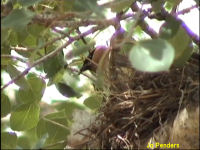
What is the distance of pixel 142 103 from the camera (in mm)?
1204

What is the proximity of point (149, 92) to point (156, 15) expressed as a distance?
8.3 inches

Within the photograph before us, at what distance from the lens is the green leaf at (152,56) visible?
31.4 inches

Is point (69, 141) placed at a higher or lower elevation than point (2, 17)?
lower

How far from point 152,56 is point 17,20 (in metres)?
0.29

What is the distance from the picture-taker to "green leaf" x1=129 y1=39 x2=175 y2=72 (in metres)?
0.80

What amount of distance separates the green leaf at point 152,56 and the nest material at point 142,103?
0.23 metres

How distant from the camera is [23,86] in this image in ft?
3.85

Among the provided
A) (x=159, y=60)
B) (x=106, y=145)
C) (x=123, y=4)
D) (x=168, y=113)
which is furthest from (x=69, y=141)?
(x=159, y=60)

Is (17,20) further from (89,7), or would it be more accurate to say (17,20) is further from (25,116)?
(25,116)

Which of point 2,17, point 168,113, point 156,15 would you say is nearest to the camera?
point 2,17

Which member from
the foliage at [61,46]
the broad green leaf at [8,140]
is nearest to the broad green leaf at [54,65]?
the foliage at [61,46]

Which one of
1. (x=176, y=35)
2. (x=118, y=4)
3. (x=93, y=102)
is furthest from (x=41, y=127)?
(x=176, y=35)

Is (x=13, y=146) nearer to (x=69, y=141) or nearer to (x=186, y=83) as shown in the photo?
(x=69, y=141)

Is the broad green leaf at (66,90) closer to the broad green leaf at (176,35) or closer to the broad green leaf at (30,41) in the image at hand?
the broad green leaf at (30,41)
